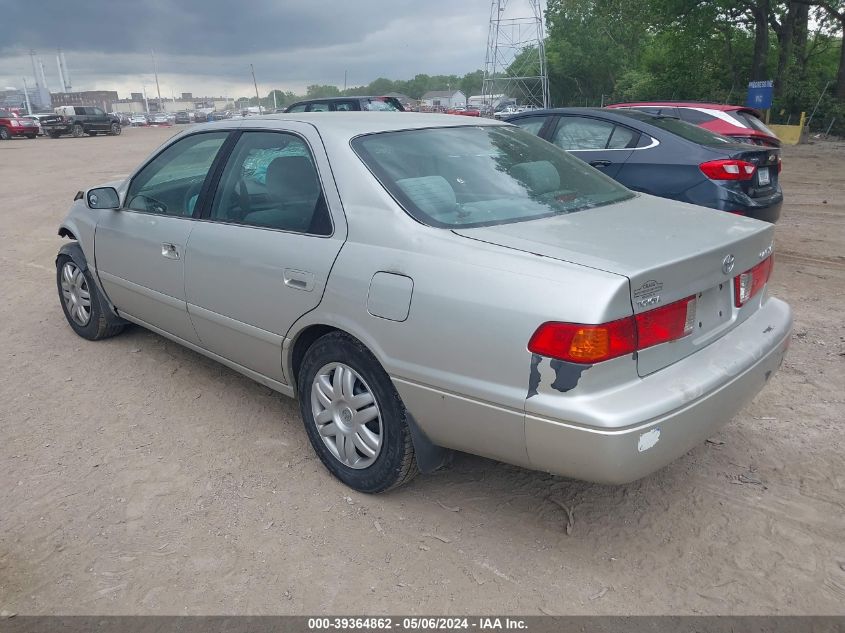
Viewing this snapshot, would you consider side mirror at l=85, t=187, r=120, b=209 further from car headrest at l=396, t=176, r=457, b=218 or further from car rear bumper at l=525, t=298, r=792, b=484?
car rear bumper at l=525, t=298, r=792, b=484

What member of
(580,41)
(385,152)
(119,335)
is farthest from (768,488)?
(580,41)

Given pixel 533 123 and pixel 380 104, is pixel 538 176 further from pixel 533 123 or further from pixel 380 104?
pixel 380 104

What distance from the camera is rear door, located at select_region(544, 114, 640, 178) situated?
677 cm

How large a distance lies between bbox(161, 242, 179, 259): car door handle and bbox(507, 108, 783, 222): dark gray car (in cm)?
450

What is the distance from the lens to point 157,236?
3941mm

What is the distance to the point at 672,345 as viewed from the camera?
245cm

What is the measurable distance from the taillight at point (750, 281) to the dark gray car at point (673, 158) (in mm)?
3222

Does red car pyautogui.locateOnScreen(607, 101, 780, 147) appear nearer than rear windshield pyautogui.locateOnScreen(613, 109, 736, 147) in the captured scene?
No

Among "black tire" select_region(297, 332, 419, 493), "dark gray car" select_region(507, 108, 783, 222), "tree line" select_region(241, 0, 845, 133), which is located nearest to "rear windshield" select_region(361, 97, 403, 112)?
"tree line" select_region(241, 0, 845, 133)

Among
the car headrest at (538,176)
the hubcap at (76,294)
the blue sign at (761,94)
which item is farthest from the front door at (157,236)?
the blue sign at (761,94)

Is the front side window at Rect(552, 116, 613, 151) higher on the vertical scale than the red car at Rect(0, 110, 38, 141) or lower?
lower

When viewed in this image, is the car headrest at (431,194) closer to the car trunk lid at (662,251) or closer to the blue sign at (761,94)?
the car trunk lid at (662,251)

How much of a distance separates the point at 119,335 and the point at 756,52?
93.5 feet

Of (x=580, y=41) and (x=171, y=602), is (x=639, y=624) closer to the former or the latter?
(x=171, y=602)
